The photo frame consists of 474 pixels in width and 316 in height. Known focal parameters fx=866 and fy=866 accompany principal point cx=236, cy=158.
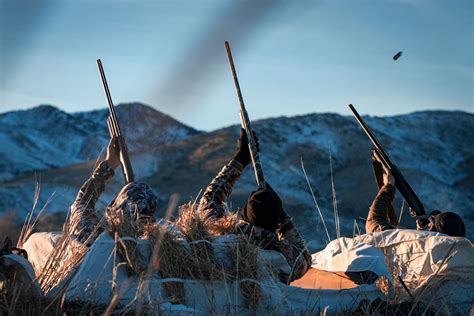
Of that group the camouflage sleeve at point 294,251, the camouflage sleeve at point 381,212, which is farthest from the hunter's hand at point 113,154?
the camouflage sleeve at point 381,212

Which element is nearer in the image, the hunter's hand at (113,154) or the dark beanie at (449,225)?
the dark beanie at (449,225)

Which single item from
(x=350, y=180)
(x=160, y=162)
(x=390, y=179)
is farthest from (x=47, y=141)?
(x=390, y=179)

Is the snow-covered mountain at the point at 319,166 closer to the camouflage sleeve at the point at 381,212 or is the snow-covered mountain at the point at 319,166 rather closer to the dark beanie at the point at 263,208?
the camouflage sleeve at the point at 381,212

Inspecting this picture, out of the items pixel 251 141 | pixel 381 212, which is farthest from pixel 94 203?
pixel 381 212

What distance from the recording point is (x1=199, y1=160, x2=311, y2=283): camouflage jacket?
459cm

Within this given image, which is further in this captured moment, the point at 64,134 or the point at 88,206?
Answer: the point at 64,134

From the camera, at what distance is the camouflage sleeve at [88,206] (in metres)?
4.73

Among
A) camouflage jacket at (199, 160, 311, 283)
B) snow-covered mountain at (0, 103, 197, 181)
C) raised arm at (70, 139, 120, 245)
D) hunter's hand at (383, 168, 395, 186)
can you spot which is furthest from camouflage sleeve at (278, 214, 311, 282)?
snow-covered mountain at (0, 103, 197, 181)

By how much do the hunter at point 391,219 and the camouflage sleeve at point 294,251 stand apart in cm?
98

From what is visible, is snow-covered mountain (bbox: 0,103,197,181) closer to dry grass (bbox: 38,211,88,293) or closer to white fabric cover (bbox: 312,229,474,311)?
white fabric cover (bbox: 312,229,474,311)

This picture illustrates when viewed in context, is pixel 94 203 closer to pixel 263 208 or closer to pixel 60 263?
pixel 60 263

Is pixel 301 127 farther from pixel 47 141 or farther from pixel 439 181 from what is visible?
pixel 47 141

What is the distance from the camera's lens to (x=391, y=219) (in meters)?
6.29

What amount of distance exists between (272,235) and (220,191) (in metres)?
0.80
